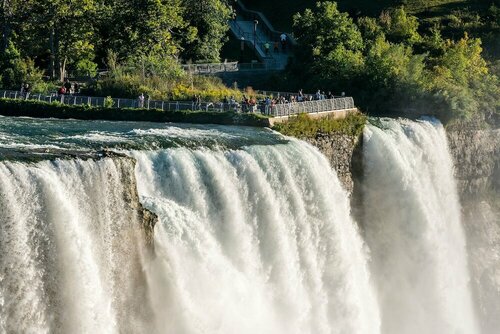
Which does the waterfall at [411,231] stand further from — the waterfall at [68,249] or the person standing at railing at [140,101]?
the waterfall at [68,249]

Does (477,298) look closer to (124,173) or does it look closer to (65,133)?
(65,133)

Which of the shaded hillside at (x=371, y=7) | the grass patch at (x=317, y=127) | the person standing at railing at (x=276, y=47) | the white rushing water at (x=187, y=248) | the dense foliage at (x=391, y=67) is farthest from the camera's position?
the shaded hillside at (x=371, y=7)

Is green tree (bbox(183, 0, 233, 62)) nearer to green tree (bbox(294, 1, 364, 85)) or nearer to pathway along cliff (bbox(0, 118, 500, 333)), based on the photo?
green tree (bbox(294, 1, 364, 85))

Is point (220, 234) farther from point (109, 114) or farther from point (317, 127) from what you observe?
point (109, 114)

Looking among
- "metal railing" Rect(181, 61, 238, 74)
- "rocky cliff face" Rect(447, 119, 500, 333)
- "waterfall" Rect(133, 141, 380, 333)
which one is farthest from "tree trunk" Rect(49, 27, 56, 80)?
"rocky cliff face" Rect(447, 119, 500, 333)

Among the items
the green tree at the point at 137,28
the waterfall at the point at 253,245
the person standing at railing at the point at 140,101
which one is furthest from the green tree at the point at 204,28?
the waterfall at the point at 253,245

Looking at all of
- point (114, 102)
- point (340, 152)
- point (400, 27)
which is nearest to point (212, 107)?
point (114, 102)

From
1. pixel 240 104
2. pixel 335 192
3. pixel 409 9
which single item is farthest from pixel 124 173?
pixel 409 9
